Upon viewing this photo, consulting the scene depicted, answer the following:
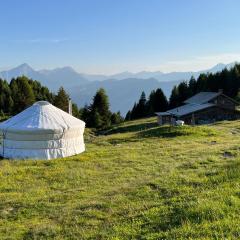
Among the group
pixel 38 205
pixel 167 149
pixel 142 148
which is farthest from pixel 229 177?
pixel 142 148

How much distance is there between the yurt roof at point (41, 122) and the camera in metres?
19.3

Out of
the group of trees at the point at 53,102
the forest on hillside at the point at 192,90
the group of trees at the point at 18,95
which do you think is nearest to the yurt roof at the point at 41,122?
the group of trees at the point at 53,102

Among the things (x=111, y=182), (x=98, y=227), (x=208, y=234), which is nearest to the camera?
(x=208, y=234)

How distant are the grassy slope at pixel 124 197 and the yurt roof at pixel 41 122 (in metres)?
1.95

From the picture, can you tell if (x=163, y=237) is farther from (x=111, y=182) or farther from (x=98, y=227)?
(x=111, y=182)

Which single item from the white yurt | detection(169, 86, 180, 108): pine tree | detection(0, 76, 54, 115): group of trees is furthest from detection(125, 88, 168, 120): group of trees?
the white yurt

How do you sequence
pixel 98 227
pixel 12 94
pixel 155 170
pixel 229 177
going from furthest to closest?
pixel 12 94, pixel 155 170, pixel 229 177, pixel 98 227

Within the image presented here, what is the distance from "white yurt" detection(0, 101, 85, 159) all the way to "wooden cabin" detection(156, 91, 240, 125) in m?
24.4

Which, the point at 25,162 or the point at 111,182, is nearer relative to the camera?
the point at 111,182

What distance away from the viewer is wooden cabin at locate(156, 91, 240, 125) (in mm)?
44000

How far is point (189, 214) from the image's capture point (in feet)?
23.6

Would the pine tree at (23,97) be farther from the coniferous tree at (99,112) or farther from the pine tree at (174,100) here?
the pine tree at (174,100)

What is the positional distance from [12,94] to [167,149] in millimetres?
49963

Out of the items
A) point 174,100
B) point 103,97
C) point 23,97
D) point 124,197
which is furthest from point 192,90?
point 124,197
